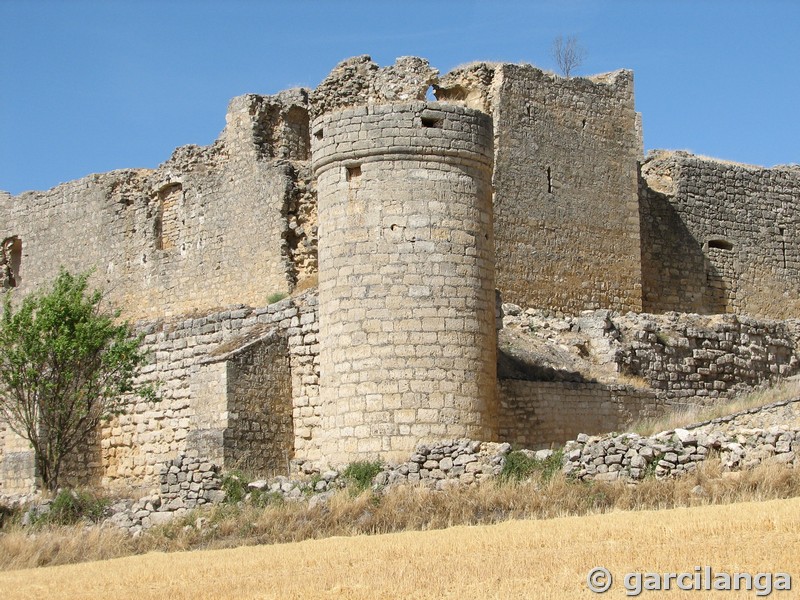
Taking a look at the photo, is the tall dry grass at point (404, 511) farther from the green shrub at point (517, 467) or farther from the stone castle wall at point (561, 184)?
the stone castle wall at point (561, 184)

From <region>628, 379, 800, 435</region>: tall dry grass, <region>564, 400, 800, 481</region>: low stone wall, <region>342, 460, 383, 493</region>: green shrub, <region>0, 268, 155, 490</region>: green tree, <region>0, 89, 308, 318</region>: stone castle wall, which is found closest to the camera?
<region>564, 400, 800, 481</region>: low stone wall

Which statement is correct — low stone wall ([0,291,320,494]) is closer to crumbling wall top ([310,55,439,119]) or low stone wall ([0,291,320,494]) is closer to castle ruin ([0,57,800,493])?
castle ruin ([0,57,800,493])

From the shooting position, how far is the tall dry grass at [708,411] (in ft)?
66.8

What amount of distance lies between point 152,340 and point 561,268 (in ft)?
32.1

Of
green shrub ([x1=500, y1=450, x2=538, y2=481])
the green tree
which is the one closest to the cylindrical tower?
green shrub ([x1=500, y1=450, x2=538, y2=481])

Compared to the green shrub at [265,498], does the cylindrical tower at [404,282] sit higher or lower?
higher

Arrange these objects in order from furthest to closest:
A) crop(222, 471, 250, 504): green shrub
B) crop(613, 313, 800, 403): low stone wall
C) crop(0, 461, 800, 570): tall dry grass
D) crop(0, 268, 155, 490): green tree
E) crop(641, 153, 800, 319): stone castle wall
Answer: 1. crop(641, 153, 800, 319): stone castle wall
2. crop(613, 313, 800, 403): low stone wall
3. crop(0, 268, 155, 490): green tree
4. crop(222, 471, 250, 504): green shrub
5. crop(0, 461, 800, 570): tall dry grass

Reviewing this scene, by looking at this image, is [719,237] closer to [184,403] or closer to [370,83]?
[370,83]

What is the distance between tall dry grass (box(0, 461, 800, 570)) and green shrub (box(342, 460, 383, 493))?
256 millimetres

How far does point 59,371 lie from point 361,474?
619 centimetres

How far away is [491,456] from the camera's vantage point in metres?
16.6

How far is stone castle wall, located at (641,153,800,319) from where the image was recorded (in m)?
31.8

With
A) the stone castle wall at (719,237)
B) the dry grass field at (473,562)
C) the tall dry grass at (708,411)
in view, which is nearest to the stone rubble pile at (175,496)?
the dry grass field at (473,562)

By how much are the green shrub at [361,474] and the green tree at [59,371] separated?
5167mm
